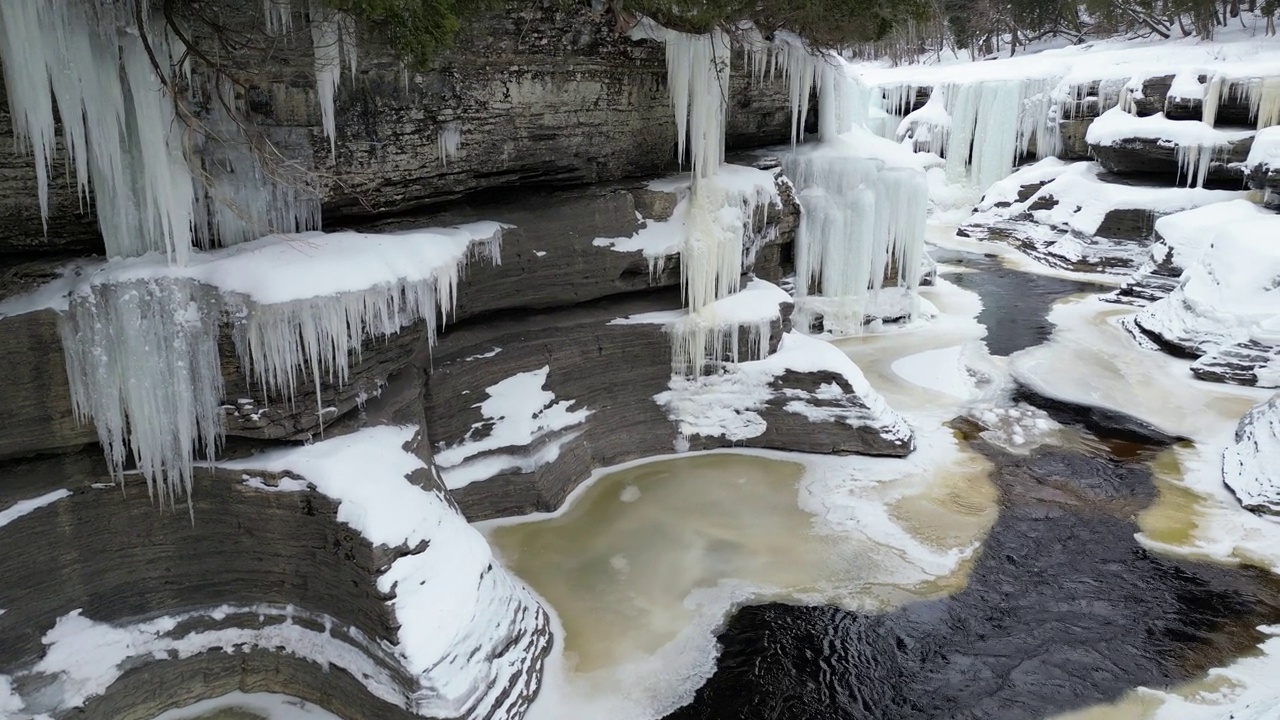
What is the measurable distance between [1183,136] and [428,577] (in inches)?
838

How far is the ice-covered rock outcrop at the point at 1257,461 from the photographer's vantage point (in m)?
9.05

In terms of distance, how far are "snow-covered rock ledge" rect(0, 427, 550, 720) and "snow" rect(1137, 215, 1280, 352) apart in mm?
13368

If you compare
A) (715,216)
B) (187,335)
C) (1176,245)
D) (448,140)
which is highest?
(448,140)

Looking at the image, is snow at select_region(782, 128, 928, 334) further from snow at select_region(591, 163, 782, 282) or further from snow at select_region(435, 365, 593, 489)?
snow at select_region(435, 365, 593, 489)

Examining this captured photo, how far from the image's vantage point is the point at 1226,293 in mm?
13875

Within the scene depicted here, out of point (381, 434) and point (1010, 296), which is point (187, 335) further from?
point (1010, 296)

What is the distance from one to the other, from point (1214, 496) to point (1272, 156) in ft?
37.6

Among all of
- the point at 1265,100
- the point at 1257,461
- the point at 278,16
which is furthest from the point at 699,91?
the point at 1265,100

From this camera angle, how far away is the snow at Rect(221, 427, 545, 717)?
5699mm

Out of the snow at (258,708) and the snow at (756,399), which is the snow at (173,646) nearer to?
the snow at (258,708)

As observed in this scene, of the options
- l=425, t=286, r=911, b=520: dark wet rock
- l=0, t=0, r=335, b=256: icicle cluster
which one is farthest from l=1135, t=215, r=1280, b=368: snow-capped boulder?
l=0, t=0, r=335, b=256: icicle cluster

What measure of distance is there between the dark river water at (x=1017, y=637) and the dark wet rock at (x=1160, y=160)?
14.4 metres

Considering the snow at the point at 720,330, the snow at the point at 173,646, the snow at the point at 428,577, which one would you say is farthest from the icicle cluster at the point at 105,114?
the snow at the point at 720,330

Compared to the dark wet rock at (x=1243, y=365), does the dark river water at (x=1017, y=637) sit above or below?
below
